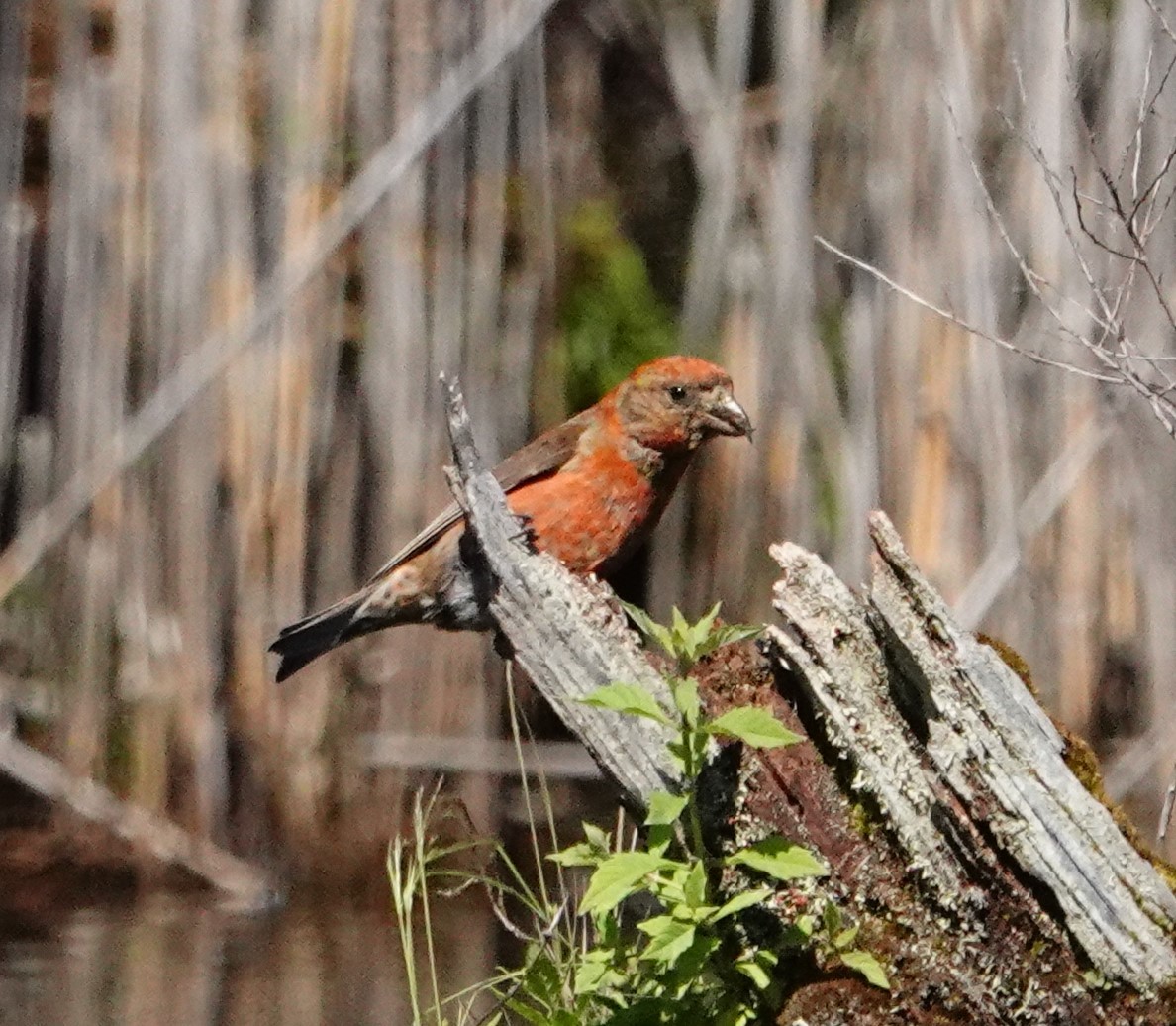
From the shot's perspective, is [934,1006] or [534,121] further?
[534,121]

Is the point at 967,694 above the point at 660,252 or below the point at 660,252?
below

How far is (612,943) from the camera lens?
3332 millimetres

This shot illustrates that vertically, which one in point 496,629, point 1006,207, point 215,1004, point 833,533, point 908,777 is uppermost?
point 1006,207

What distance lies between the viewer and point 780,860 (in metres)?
2.94

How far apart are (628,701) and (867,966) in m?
0.52

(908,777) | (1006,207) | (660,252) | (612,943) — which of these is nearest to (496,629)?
(612,943)

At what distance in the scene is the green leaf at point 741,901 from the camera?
9.55 feet

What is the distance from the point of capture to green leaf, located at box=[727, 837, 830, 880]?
291 centimetres

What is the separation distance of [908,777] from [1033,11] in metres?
3.12

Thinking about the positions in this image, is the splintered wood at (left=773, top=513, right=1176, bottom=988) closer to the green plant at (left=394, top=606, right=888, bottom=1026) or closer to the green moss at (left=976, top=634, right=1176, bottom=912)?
the green moss at (left=976, top=634, right=1176, bottom=912)

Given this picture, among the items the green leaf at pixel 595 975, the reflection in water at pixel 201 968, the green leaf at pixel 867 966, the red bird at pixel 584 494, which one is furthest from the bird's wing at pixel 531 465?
the green leaf at pixel 867 966

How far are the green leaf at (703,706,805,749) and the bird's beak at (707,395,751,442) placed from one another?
1807 millimetres

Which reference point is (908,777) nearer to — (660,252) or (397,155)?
(397,155)

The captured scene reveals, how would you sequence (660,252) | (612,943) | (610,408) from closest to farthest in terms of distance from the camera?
(612,943) < (610,408) < (660,252)
